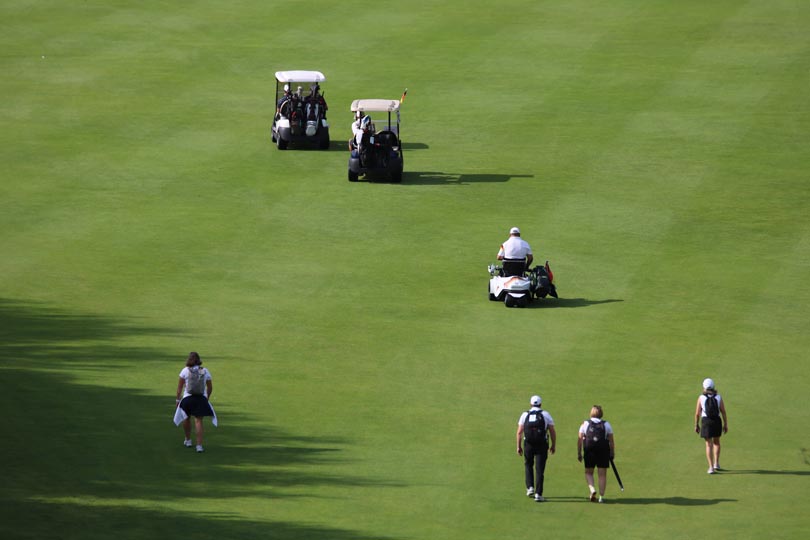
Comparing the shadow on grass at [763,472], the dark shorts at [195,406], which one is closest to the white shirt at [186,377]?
the dark shorts at [195,406]

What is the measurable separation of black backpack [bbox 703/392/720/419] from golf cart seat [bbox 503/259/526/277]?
9.25m

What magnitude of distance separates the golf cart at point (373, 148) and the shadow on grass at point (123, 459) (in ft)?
46.0

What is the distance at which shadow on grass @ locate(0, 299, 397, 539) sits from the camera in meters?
23.1

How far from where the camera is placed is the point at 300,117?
157 ft

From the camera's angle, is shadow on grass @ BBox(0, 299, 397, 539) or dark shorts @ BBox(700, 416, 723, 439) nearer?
shadow on grass @ BBox(0, 299, 397, 539)

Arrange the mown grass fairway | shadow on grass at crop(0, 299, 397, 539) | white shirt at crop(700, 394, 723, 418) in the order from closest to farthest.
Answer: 1. shadow on grass at crop(0, 299, 397, 539)
2. the mown grass fairway
3. white shirt at crop(700, 394, 723, 418)

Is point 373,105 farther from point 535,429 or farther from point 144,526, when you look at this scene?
point 144,526

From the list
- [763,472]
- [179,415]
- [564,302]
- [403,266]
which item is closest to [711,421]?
[763,472]

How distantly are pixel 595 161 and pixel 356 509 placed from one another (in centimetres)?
2522

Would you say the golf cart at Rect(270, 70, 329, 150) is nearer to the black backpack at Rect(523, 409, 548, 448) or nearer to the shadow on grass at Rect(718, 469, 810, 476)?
the shadow on grass at Rect(718, 469, 810, 476)

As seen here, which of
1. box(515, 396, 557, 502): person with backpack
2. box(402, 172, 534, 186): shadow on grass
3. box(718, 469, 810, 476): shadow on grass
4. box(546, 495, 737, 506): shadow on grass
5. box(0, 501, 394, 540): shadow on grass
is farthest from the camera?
box(402, 172, 534, 186): shadow on grass

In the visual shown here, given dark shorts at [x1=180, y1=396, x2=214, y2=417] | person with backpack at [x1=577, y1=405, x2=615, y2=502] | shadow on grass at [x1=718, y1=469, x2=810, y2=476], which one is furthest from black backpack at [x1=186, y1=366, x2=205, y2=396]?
shadow on grass at [x1=718, y1=469, x2=810, y2=476]

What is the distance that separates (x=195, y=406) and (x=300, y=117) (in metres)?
23.1

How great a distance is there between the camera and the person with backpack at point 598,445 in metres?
24.1
